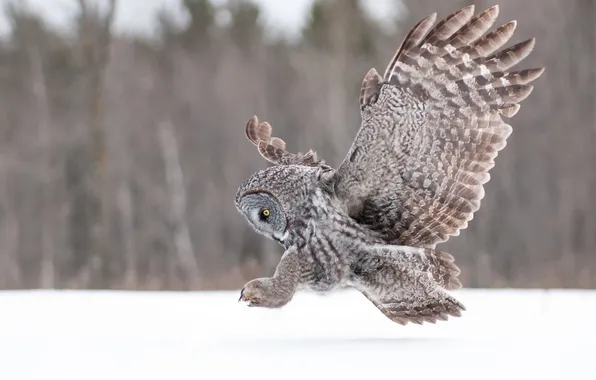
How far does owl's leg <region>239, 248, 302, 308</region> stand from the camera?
3408mm

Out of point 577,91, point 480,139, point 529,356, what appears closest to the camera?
Answer: point 529,356

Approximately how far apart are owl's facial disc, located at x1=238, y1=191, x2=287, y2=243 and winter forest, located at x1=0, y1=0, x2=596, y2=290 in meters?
8.99

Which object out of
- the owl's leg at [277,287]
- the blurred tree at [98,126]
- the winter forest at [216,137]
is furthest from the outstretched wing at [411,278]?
the winter forest at [216,137]

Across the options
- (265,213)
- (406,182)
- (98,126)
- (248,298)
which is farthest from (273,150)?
(98,126)

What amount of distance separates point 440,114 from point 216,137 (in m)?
12.0

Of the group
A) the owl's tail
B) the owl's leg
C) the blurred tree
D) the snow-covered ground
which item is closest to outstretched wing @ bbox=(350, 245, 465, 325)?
the owl's tail

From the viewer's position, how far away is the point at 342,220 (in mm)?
3578

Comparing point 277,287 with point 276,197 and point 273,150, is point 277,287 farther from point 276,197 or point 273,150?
point 273,150

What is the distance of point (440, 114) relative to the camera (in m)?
3.40

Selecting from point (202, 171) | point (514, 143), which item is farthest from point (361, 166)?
point (202, 171)

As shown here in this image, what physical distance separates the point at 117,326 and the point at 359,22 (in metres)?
11.0

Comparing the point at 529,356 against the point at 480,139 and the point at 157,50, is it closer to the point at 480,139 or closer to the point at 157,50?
the point at 480,139

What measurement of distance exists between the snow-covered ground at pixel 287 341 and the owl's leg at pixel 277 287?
0.56ft

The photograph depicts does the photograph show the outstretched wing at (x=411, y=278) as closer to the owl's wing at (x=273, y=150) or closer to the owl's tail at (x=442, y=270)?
the owl's tail at (x=442, y=270)
